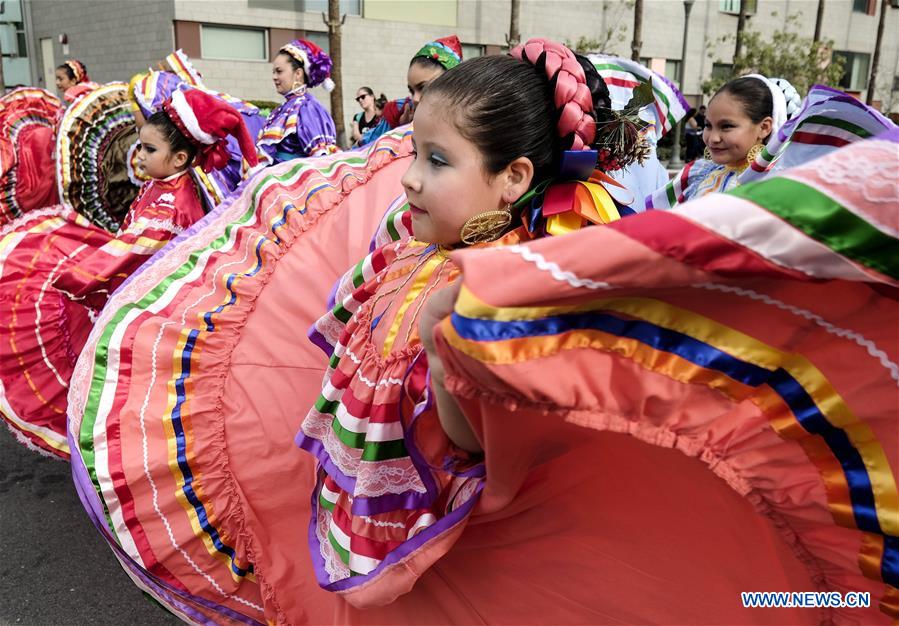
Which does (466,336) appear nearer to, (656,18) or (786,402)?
(786,402)

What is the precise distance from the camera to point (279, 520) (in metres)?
1.67

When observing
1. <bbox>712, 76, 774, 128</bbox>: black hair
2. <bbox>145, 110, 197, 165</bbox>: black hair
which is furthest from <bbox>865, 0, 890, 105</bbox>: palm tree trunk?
<bbox>145, 110, 197, 165</bbox>: black hair

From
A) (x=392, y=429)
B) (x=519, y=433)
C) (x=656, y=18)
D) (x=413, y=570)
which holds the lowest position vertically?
(x=413, y=570)

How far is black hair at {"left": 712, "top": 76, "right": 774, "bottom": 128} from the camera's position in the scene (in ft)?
10.9

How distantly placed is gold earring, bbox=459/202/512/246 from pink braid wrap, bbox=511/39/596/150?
19 cm

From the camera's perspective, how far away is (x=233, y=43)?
1689 centimetres

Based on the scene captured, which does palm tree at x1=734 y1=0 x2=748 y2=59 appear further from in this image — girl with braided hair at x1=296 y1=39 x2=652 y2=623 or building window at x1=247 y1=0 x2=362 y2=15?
girl with braided hair at x1=296 y1=39 x2=652 y2=623

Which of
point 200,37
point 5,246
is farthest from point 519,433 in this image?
point 200,37

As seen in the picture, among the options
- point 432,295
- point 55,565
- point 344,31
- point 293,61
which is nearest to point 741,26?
point 344,31

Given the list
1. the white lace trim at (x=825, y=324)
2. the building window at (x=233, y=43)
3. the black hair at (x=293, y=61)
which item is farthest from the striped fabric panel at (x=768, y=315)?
the building window at (x=233, y=43)

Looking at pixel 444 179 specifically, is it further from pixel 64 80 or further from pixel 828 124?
pixel 64 80

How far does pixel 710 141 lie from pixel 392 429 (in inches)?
109

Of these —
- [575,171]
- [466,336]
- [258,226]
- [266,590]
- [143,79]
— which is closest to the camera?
[466,336]

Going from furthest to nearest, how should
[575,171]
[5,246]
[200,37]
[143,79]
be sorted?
[200,37]
[143,79]
[5,246]
[575,171]
